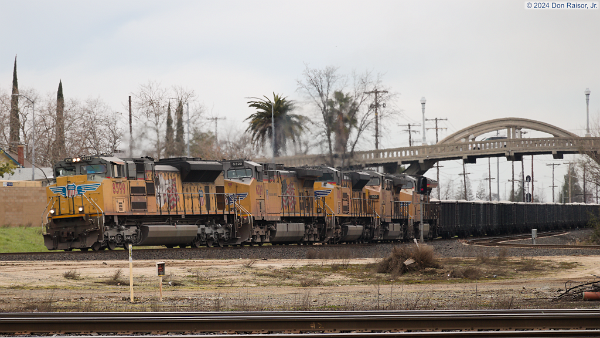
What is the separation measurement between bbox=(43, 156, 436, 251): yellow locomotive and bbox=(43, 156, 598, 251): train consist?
4cm

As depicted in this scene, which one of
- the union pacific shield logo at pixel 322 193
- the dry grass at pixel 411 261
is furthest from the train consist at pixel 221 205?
the dry grass at pixel 411 261

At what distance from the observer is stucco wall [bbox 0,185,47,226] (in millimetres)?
41750

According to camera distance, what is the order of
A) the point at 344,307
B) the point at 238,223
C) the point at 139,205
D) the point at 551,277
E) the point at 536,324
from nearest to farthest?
the point at 536,324, the point at 344,307, the point at 551,277, the point at 139,205, the point at 238,223

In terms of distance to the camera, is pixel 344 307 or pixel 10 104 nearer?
pixel 344 307

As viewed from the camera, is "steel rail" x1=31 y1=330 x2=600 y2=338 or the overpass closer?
"steel rail" x1=31 y1=330 x2=600 y2=338

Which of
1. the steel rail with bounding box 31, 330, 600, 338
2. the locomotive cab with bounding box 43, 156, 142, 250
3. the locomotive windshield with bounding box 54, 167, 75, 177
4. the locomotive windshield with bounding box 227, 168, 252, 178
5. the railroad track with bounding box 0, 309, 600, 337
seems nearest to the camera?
the steel rail with bounding box 31, 330, 600, 338

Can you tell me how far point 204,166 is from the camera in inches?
1107

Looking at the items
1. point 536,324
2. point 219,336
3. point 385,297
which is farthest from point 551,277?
point 219,336

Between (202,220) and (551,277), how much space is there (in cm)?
1485

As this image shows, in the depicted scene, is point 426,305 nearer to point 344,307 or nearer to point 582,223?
point 344,307

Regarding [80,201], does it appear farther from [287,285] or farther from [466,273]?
[466,273]

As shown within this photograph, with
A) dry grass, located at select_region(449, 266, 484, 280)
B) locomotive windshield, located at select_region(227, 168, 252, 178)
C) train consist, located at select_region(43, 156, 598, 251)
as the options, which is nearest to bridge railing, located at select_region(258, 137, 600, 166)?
train consist, located at select_region(43, 156, 598, 251)

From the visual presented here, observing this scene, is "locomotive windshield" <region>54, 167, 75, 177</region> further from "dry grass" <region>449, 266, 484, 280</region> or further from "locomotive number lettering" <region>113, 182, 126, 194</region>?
"dry grass" <region>449, 266, 484, 280</region>

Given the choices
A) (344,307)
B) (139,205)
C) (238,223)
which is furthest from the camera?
(238,223)
